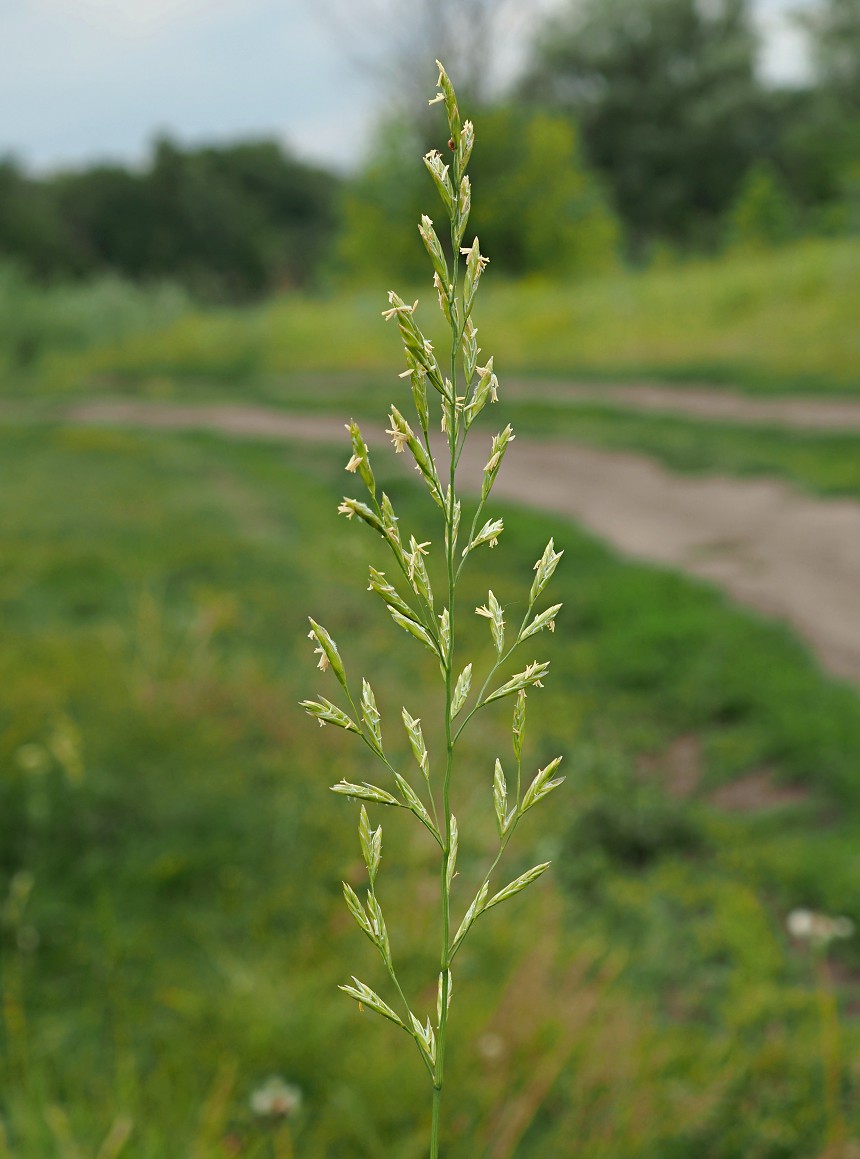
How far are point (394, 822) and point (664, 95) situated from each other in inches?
1378

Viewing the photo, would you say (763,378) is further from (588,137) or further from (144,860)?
(588,137)

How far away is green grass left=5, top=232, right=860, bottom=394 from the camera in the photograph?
15.8m

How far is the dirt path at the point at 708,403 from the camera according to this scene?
12773mm

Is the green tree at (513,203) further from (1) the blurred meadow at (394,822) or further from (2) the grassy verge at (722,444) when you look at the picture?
(2) the grassy verge at (722,444)

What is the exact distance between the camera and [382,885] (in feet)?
14.0

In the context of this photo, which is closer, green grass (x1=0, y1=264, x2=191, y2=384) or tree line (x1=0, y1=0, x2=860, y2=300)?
green grass (x1=0, y1=264, x2=191, y2=384)

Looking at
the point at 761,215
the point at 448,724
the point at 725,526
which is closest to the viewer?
the point at 448,724

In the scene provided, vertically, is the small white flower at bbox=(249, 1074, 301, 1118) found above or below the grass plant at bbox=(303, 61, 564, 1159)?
below

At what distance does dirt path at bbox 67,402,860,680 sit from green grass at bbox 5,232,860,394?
126 inches

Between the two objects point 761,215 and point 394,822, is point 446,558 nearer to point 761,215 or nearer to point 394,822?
point 394,822

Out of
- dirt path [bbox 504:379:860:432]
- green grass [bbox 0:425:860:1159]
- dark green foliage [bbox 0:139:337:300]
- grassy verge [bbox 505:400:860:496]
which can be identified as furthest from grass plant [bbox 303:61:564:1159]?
dark green foliage [bbox 0:139:337:300]

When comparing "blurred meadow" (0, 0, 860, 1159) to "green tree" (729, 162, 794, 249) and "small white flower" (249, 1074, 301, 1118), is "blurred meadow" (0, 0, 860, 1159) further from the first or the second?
"green tree" (729, 162, 794, 249)

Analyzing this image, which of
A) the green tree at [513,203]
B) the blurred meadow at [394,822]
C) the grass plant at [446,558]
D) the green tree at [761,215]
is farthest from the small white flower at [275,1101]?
the green tree at [761,215]

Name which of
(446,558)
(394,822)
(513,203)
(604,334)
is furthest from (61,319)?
(446,558)
